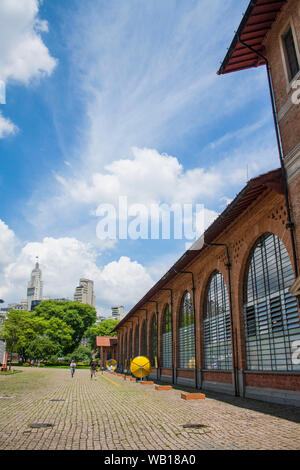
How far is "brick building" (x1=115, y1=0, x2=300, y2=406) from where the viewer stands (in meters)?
10.2

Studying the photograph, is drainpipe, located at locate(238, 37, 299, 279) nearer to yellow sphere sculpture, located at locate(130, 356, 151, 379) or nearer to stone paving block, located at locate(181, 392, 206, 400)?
stone paving block, located at locate(181, 392, 206, 400)

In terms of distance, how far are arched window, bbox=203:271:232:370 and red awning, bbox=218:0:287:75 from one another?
8853 millimetres

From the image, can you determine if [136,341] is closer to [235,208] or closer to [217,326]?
[217,326]

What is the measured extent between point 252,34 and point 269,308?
29.6 feet

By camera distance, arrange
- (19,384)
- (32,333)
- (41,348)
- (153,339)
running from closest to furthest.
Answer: (19,384), (153,339), (41,348), (32,333)

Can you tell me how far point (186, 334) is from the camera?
21312mm

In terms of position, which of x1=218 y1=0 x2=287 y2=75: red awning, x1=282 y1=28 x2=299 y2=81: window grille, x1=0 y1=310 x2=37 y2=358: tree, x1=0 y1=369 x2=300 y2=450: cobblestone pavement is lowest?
x1=0 y1=369 x2=300 y2=450: cobblestone pavement

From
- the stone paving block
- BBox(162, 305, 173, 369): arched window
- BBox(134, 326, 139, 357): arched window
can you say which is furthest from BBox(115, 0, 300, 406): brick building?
BBox(134, 326, 139, 357): arched window

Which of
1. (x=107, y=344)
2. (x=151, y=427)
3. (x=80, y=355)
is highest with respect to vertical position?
(x=107, y=344)

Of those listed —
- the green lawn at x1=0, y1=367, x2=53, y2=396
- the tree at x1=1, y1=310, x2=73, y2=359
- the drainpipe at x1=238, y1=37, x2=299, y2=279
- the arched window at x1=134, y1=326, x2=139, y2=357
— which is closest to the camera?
the drainpipe at x1=238, y1=37, x2=299, y2=279

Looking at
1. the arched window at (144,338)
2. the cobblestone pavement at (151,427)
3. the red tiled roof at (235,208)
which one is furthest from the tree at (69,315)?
the cobblestone pavement at (151,427)

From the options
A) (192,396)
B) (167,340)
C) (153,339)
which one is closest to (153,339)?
(153,339)
